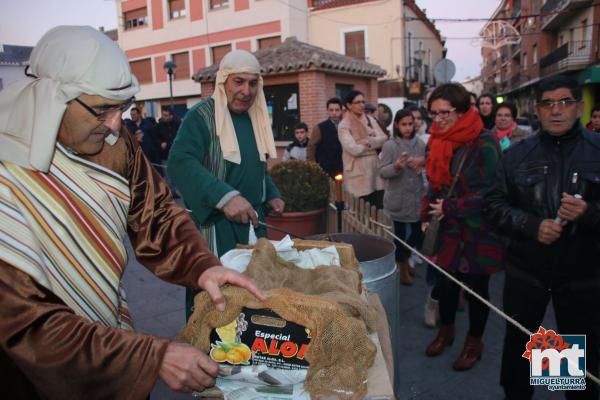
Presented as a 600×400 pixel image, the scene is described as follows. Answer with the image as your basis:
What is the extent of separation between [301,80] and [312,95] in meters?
0.56

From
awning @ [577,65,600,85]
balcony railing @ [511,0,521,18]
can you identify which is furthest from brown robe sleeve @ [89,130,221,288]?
balcony railing @ [511,0,521,18]

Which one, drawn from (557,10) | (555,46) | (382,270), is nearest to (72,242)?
(382,270)

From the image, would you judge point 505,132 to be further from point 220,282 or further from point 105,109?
point 105,109

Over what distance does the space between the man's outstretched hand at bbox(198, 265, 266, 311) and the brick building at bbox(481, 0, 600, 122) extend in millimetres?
21485

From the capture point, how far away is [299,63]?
12.8 meters

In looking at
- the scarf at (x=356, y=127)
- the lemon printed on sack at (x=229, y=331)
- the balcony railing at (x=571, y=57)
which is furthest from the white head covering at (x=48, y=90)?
the balcony railing at (x=571, y=57)

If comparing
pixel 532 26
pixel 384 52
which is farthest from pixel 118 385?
pixel 532 26

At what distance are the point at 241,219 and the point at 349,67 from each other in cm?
1182

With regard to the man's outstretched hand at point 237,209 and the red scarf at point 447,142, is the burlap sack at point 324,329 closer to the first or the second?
the man's outstretched hand at point 237,209

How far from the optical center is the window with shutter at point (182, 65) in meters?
28.5

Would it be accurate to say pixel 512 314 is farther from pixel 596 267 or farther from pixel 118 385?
pixel 118 385

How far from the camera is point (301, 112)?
1338cm

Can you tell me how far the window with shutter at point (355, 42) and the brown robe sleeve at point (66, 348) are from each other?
79.8ft

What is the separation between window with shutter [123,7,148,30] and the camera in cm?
3048
